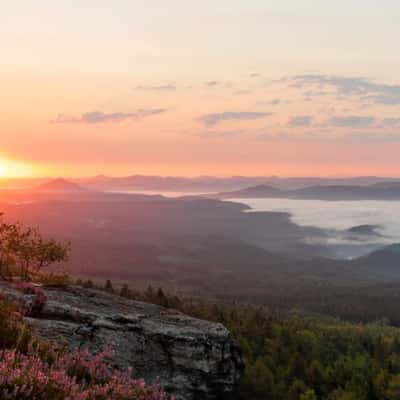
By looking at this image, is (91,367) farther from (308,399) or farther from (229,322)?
(229,322)

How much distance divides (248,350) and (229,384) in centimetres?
7423

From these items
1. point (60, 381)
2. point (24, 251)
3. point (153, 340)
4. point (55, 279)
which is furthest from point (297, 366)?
point (60, 381)

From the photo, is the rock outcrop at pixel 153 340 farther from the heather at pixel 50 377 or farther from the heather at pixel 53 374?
the heather at pixel 50 377

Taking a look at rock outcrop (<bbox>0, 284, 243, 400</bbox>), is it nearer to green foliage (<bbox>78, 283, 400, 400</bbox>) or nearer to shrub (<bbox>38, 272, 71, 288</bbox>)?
shrub (<bbox>38, 272, 71, 288</bbox>)

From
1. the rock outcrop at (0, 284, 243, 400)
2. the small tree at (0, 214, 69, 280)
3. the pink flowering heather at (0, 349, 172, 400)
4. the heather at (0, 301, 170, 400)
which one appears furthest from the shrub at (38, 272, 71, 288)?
the pink flowering heather at (0, 349, 172, 400)

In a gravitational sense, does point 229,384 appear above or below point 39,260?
below

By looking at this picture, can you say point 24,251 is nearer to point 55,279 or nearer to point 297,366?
point 55,279

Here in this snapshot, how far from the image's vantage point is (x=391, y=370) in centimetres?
10162

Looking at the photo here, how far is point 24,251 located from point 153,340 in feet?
36.1

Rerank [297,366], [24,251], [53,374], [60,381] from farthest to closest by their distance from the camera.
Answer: [297,366], [24,251], [53,374], [60,381]

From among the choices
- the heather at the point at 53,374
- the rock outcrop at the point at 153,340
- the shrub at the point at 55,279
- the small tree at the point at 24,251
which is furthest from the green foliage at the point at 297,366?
the heather at the point at 53,374

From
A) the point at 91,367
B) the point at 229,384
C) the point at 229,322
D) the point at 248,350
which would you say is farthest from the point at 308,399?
the point at 91,367

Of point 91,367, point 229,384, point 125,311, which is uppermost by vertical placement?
point 91,367

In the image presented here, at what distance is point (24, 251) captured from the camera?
2798 centimetres
